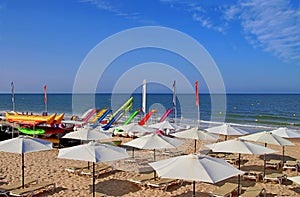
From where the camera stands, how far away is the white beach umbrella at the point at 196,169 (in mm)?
4875

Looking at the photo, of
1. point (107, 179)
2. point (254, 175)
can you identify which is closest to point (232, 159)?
point (254, 175)

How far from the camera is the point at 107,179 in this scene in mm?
8141

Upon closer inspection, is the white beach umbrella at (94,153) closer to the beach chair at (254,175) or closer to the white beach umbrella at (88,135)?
the white beach umbrella at (88,135)

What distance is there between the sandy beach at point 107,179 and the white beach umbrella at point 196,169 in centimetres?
205

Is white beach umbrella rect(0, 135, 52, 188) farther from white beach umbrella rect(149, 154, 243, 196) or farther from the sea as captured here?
the sea

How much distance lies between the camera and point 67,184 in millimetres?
7609

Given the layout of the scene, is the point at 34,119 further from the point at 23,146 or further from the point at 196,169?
the point at 196,169

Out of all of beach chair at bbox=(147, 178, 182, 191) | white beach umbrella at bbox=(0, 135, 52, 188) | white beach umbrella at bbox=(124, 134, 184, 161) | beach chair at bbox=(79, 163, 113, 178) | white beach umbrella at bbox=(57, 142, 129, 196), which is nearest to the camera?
Answer: white beach umbrella at bbox=(57, 142, 129, 196)

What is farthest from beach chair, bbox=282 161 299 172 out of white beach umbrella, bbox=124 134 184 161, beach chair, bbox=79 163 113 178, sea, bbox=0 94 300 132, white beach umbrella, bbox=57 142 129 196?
white beach umbrella, bbox=57 142 129 196

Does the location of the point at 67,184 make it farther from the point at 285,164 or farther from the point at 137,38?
the point at 137,38

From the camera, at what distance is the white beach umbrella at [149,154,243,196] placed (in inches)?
192

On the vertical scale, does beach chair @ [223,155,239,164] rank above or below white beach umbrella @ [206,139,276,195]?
below

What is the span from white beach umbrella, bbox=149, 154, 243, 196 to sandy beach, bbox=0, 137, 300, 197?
6.71 feet

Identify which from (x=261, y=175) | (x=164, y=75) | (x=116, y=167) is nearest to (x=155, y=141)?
(x=116, y=167)
